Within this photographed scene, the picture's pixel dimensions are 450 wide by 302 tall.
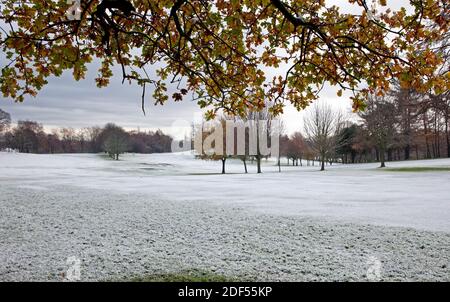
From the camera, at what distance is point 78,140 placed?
87.0m

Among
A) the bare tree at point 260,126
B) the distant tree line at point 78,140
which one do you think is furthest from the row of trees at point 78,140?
the bare tree at point 260,126

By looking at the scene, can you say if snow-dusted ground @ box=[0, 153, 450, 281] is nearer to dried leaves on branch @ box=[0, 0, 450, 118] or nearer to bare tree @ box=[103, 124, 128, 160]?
dried leaves on branch @ box=[0, 0, 450, 118]

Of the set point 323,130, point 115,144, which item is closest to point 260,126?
point 323,130

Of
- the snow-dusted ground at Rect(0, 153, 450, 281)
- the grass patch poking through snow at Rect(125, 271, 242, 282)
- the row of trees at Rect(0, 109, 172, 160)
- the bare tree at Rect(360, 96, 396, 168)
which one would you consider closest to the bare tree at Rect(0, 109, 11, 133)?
the row of trees at Rect(0, 109, 172, 160)

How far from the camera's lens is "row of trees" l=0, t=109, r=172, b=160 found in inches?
2539

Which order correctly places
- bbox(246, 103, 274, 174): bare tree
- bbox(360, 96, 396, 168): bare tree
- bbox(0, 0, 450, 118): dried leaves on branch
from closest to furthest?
bbox(0, 0, 450, 118): dried leaves on branch, bbox(360, 96, 396, 168): bare tree, bbox(246, 103, 274, 174): bare tree

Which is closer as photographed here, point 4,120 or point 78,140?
point 4,120

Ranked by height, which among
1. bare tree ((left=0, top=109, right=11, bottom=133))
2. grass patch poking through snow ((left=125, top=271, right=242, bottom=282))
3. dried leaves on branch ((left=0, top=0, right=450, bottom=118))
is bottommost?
grass patch poking through snow ((left=125, top=271, right=242, bottom=282))

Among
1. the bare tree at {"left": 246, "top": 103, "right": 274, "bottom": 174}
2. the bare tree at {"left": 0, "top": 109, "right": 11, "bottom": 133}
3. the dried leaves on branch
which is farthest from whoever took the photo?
the bare tree at {"left": 0, "top": 109, "right": 11, "bottom": 133}

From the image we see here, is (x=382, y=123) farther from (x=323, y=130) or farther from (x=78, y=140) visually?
(x=78, y=140)

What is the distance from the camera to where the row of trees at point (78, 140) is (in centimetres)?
6450

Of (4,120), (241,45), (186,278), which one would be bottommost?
(186,278)
